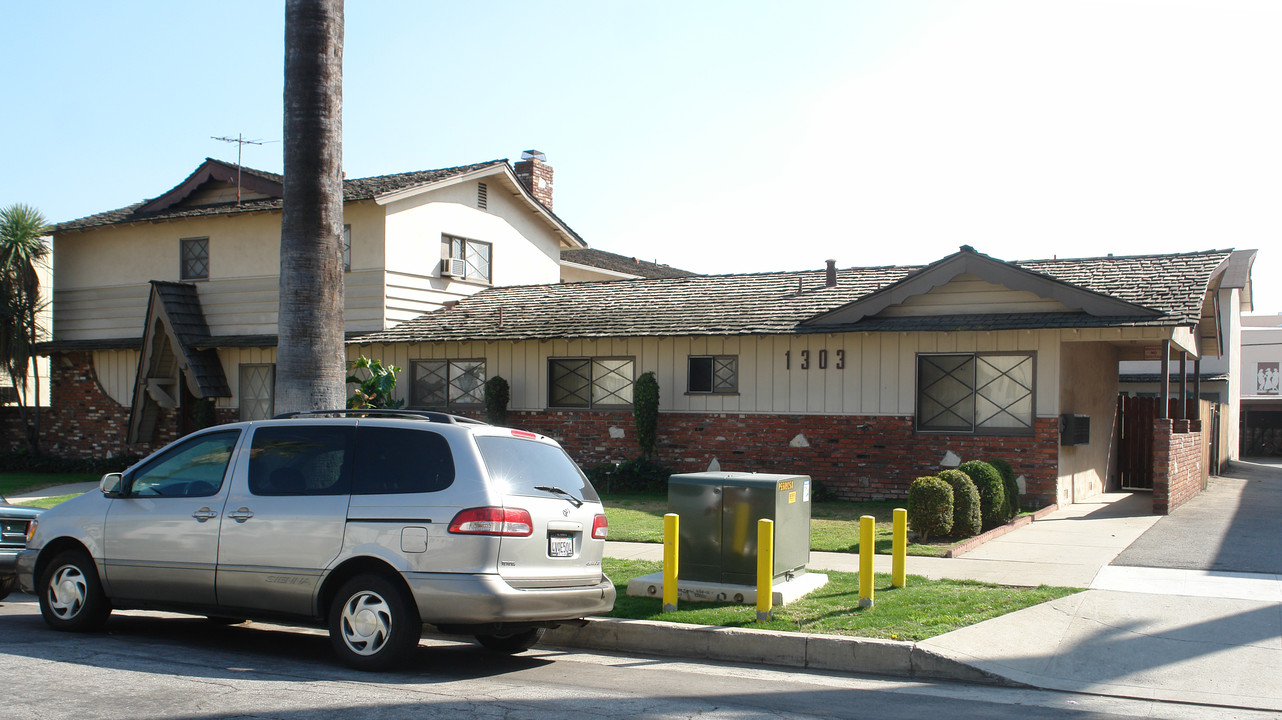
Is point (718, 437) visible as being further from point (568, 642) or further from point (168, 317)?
point (168, 317)

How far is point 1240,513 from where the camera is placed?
15.4m

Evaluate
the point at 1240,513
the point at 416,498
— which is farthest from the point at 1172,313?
the point at 416,498

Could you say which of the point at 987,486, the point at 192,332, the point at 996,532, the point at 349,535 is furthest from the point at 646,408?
the point at 349,535

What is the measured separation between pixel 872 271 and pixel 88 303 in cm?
1818

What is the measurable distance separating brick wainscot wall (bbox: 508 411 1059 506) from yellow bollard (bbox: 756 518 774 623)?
29.5 ft

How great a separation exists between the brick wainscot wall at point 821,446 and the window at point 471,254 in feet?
17.2

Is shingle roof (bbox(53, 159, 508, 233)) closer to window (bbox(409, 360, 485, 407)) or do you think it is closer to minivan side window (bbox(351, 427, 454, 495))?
window (bbox(409, 360, 485, 407))

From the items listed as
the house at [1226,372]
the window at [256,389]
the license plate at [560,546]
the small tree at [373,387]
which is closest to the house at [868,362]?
the small tree at [373,387]

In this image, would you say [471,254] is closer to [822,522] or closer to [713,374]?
[713,374]

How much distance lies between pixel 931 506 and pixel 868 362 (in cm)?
555

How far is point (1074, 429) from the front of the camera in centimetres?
1647

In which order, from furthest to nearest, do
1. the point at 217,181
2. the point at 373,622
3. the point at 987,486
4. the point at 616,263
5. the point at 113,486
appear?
the point at 616,263
the point at 217,181
the point at 987,486
the point at 113,486
the point at 373,622

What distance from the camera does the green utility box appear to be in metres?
8.98

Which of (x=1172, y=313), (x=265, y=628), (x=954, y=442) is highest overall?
(x=1172, y=313)
